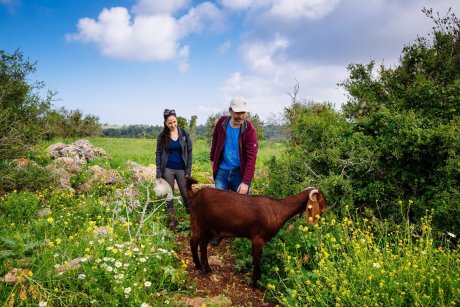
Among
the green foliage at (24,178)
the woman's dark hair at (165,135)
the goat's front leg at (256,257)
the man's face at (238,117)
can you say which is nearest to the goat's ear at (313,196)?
the goat's front leg at (256,257)

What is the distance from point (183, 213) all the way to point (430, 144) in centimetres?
524

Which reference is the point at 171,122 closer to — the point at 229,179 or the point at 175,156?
the point at 175,156

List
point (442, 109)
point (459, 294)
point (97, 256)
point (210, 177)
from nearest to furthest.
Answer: point (459, 294) < point (97, 256) < point (442, 109) < point (210, 177)

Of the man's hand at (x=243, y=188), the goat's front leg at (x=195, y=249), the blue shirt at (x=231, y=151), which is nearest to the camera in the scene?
the goat's front leg at (x=195, y=249)

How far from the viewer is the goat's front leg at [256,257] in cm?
436

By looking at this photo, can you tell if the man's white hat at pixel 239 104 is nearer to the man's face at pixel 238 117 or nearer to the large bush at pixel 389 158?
the man's face at pixel 238 117

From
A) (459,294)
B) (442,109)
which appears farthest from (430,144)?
(459,294)

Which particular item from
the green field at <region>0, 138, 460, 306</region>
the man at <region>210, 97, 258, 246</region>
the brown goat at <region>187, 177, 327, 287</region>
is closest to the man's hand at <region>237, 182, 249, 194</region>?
the man at <region>210, 97, 258, 246</region>

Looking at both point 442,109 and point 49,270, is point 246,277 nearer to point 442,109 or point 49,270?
point 49,270

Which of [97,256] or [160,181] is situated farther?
[160,181]

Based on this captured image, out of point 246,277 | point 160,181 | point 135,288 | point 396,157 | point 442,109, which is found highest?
point 442,109

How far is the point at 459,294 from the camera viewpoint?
2984 millimetres

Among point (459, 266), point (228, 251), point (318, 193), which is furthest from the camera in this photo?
point (228, 251)

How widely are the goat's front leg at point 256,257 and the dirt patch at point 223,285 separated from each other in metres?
0.15
